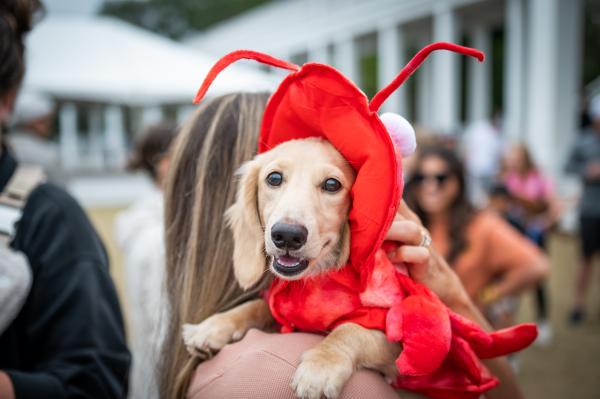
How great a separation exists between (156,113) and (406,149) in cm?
1858

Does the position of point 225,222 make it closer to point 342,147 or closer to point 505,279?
point 342,147

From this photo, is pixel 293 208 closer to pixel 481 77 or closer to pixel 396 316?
pixel 396 316

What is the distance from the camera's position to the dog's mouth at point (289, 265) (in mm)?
1489

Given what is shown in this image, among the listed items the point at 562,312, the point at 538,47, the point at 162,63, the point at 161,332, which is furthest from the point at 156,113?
the point at 161,332

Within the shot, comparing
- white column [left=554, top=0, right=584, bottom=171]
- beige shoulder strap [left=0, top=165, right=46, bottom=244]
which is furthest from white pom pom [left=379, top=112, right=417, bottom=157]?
white column [left=554, top=0, right=584, bottom=171]

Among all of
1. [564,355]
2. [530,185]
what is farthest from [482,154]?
[564,355]

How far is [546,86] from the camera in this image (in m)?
9.69

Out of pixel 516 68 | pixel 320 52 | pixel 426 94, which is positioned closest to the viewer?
pixel 516 68

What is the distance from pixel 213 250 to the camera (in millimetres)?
1740

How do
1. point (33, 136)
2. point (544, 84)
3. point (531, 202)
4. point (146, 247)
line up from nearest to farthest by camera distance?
point (146, 247)
point (33, 136)
point (531, 202)
point (544, 84)

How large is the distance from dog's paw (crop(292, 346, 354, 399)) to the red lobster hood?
0.90 ft

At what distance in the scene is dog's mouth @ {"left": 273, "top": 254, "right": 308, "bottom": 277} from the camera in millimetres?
1489

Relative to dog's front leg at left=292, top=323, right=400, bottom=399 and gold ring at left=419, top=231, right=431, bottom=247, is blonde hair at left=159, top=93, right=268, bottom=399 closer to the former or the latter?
dog's front leg at left=292, top=323, right=400, bottom=399

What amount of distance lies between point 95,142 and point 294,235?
1322 inches
